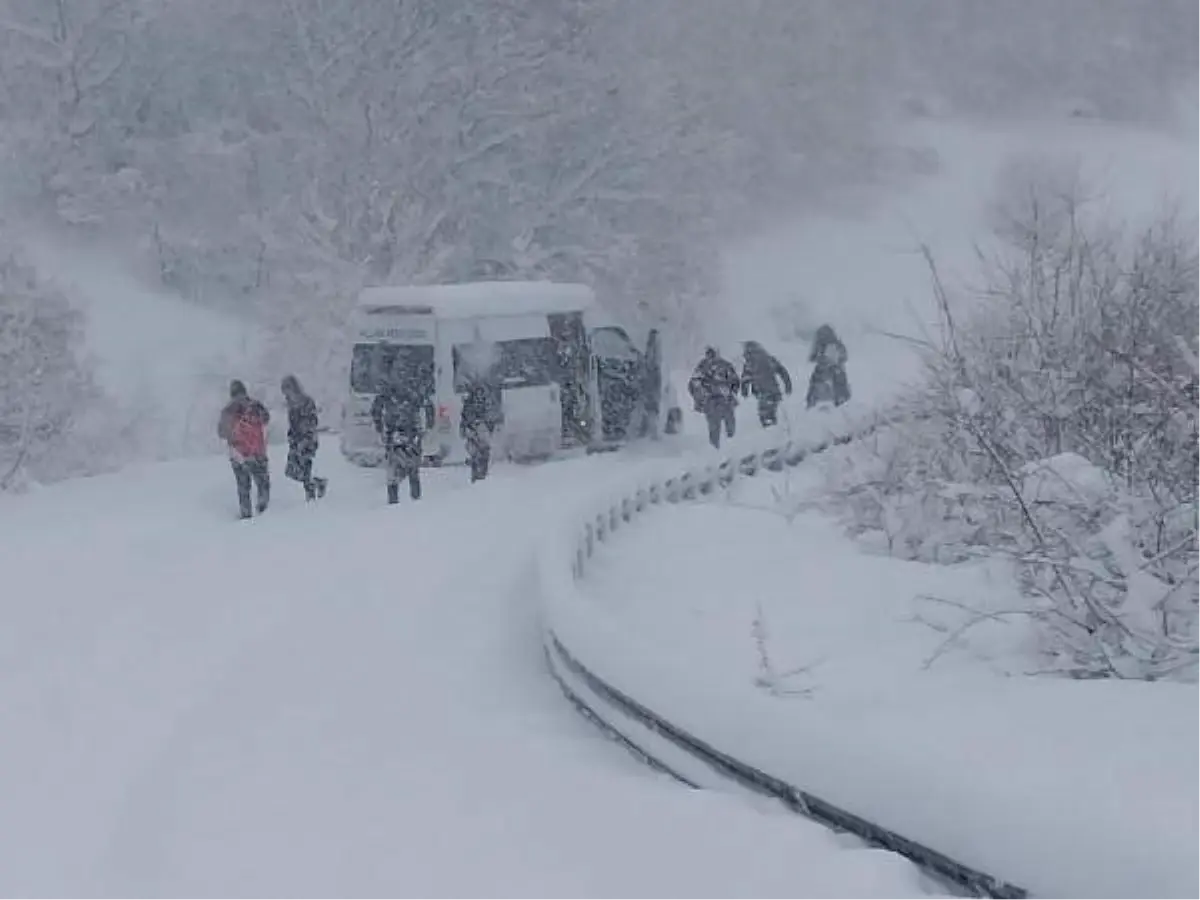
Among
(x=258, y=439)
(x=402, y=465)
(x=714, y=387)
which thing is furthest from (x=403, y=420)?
(x=714, y=387)

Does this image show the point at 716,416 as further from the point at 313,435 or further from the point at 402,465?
the point at 313,435

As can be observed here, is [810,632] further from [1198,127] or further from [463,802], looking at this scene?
[1198,127]

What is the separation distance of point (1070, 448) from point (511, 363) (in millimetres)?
9142

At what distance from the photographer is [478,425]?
17.1 meters

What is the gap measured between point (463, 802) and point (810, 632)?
3.95 m

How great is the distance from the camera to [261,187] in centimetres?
3847

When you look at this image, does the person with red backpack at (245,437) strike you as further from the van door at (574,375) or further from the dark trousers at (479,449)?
the van door at (574,375)

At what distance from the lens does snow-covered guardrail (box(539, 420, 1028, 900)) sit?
15.1ft

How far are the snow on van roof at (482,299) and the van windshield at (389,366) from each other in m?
0.50

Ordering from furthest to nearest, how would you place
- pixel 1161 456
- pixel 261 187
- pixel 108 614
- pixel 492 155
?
pixel 261 187
pixel 492 155
pixel 108 614
pixel 1161 456

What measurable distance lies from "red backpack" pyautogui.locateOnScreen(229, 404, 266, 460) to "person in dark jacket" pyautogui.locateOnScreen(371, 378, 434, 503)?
45.3 inches

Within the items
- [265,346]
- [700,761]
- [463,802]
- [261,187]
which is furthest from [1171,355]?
[261,187]

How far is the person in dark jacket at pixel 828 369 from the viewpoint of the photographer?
842 inches

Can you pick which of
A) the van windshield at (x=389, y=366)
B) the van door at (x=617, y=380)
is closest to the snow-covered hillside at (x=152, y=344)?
the van windshield at (x=389, y=366)
